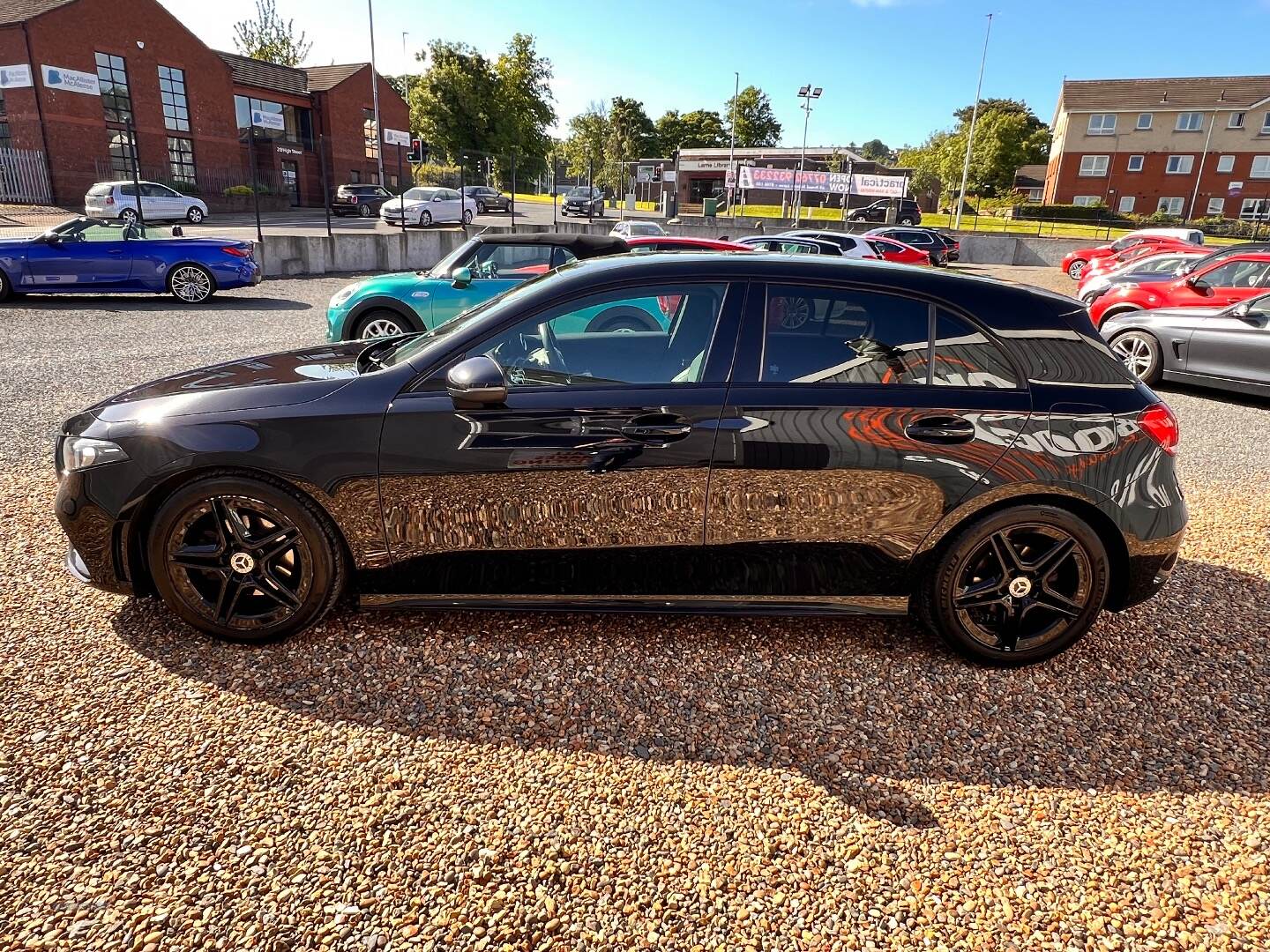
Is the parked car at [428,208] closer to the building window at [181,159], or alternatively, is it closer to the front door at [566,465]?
the building window at [181,159]

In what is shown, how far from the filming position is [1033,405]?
304 cm

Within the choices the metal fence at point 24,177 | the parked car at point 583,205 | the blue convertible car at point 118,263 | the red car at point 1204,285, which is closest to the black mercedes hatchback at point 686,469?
the red car at point 1204,285

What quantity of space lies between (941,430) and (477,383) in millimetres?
1804

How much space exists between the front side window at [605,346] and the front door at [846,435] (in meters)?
0.20

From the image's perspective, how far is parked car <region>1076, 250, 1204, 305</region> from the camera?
13133 mm

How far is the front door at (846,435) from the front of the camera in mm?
3004

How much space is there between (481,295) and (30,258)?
371 inches

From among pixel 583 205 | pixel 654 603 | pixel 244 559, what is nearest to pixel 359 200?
pixel 583 205

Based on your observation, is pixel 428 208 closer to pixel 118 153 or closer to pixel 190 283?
pixel 118 153

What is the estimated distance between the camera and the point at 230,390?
317 cm

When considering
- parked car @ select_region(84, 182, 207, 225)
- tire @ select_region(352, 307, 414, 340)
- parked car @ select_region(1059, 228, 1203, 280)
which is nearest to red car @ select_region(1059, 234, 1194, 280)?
parked car @ select_region(1059, 228, 1203, 280)

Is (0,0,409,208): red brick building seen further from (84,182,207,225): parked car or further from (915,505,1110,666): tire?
(915,505,1110,666): tire

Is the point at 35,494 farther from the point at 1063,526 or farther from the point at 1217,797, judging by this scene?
the point at 1217,797

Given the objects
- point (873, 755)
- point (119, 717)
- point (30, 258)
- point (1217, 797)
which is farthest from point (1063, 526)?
point (30, 258)
